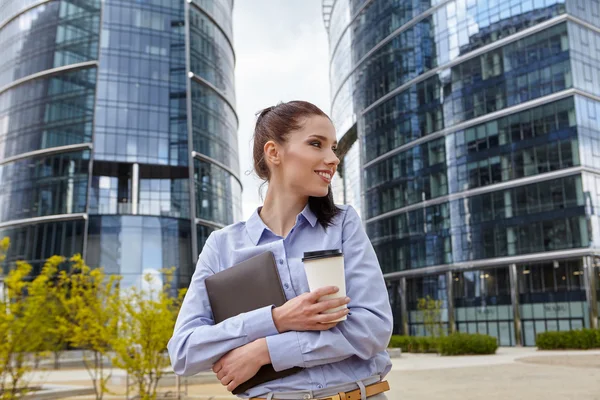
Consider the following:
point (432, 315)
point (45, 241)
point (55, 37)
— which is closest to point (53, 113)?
point (55, 37)

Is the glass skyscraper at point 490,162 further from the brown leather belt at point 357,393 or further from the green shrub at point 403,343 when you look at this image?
the brown leather belt at point 357,393

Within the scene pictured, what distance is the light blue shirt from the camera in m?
1.79

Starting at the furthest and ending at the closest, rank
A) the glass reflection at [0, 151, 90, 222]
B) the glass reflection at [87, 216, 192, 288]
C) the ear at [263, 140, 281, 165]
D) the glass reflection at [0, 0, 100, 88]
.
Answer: the glass reflection at [0, 0, 100, 88]
the glass reflection at [0, 151, 90, 222]
the glass reflection at [87, 216, 192, 288]
the ear at [263, 140, 281, 165]

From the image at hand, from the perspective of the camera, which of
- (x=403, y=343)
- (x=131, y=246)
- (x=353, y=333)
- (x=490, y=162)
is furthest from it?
(x=131, y=246)

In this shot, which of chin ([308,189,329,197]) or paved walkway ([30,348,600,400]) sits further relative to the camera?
paved walkway ([30,348,600,400])

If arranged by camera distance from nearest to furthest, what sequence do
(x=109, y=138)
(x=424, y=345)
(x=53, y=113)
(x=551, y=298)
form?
(x=424, y=345), (x=551, y=298), (x=109, y=138), (x=53, y=113)

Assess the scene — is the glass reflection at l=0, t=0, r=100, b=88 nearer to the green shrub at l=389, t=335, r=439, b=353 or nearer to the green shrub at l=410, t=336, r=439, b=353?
the green shrub at l=389, t=335, r=439, b=353

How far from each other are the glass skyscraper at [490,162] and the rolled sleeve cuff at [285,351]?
4024 cm

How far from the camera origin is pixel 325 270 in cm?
172

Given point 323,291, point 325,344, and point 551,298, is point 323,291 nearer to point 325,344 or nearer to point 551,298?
point 325,344

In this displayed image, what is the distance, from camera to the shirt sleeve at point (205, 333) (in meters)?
1.83

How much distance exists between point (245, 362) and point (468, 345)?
31158mm

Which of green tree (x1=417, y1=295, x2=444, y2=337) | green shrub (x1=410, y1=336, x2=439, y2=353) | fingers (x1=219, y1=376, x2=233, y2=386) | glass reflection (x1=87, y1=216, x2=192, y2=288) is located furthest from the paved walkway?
glass reflection (x1=87, y1=216, x2=192, y2=288)

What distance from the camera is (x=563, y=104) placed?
4062 centimetres
